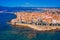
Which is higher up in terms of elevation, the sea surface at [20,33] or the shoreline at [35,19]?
the shoreline at [35,19]

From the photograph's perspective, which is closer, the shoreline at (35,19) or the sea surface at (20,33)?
the sea surface at (20,33)

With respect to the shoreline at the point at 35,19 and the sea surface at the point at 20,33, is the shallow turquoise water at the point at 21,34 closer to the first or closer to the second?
the sea surface at the point at 20,33

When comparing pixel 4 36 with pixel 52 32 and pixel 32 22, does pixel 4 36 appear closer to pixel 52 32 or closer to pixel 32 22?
pixel 32 22

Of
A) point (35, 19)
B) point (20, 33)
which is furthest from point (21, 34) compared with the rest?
point (35, 19)

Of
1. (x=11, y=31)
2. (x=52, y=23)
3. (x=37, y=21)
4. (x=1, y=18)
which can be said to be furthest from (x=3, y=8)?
(x=52, y=23)

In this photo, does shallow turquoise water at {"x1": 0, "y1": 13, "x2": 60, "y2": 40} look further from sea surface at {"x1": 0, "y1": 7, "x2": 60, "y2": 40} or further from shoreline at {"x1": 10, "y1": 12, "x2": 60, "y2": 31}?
shoreline at {"x1": 10, "y1": 12, "x2": 60, "y2": 31}

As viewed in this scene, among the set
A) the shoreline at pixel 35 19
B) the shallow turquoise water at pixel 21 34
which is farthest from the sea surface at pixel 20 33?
the shoreline at pixel 35 19

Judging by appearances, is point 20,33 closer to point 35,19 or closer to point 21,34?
point 21,34
